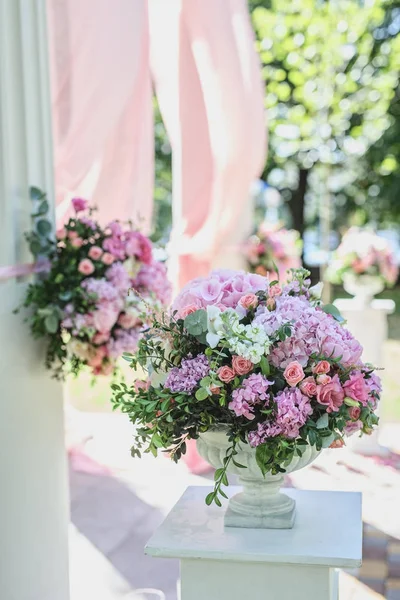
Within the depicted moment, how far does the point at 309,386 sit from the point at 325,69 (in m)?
8.49

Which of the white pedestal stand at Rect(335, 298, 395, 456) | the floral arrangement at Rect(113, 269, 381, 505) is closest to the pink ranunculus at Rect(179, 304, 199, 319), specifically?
the floral arrangement at Rect(113, 269, 381, 505)

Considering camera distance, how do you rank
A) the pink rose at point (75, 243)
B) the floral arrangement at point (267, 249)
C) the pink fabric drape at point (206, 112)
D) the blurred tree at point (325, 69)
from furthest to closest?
the blurred tree at point (325, 69)
the floral arrangement at point (267, 249)
the pink fabric drape at point (206, 112)
the pink rose at point (75, 243)

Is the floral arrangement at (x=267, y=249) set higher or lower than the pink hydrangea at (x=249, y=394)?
higher

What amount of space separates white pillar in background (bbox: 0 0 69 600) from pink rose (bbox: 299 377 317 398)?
93cm

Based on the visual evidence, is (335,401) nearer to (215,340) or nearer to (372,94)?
(215,340)

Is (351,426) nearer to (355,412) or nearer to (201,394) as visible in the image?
(355,412)

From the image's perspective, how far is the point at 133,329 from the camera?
255cm

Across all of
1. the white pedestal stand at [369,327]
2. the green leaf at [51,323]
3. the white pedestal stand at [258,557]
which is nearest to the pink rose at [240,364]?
the white pedestal stand at [258,557]

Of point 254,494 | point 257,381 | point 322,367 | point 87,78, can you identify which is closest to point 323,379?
point 322,367

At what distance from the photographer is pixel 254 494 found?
1.72 meters

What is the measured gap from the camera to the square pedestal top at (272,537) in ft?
5.12

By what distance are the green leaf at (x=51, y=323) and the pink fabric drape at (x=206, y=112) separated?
226 centimetres

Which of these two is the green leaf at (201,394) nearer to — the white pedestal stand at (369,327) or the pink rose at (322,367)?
the pink rose at (322,367)

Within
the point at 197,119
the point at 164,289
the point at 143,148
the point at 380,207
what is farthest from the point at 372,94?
the point at 164,289
